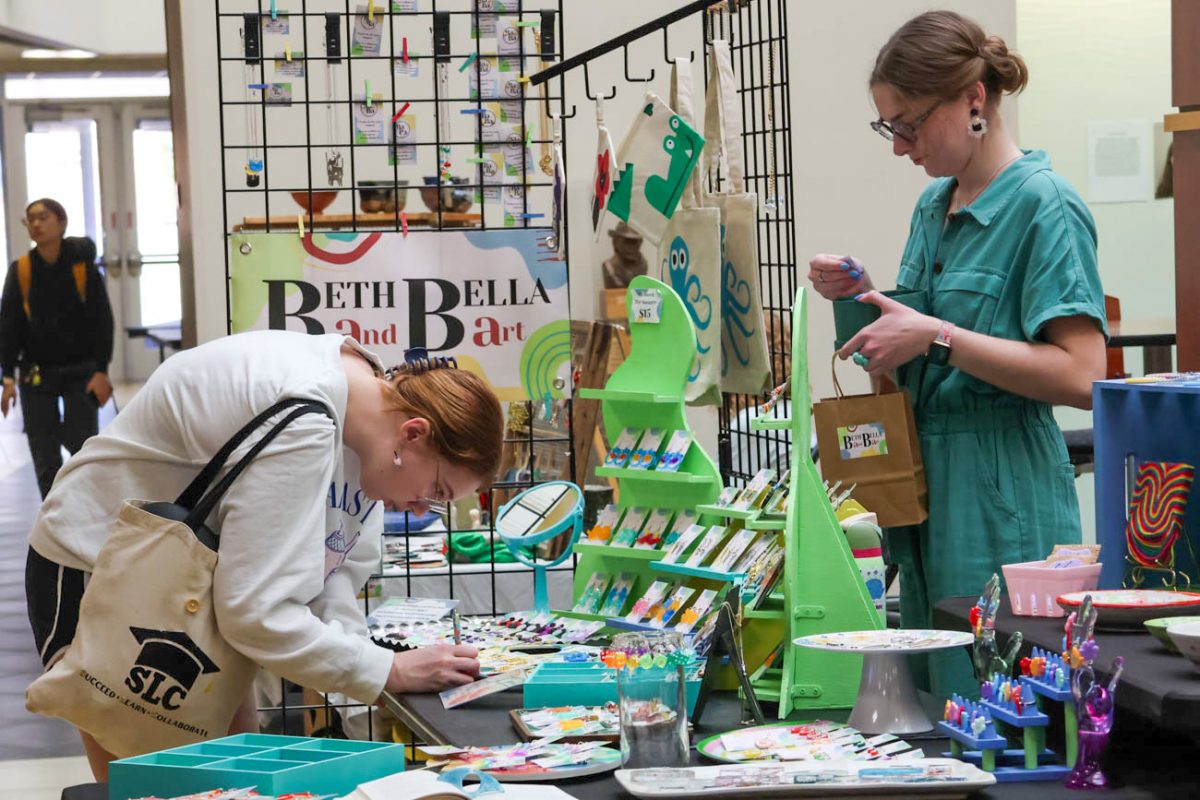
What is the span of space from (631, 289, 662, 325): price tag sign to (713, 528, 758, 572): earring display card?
580 millimetres

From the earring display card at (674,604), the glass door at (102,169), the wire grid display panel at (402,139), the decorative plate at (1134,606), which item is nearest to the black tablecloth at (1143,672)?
the decorative plate at (1134,606)

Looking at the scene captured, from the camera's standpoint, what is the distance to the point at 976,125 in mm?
2422

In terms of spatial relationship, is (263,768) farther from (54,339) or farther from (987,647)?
(54,339)

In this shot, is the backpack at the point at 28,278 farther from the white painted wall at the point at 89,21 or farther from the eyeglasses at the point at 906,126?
the eyeglasses at the point at 906,126

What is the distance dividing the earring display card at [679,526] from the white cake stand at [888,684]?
70 cm

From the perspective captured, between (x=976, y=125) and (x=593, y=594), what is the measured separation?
1.08 m

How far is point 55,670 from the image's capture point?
206 cm

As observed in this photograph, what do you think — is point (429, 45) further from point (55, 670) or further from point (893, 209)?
point (55, 670)

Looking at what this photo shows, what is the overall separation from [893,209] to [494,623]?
4624 mm

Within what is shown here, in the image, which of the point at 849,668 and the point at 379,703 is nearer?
the point at 849,668

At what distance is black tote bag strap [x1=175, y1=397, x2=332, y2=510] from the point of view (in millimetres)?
1952

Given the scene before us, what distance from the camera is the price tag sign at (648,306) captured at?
2732mm

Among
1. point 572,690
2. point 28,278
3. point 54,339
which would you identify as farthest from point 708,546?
point 28,278

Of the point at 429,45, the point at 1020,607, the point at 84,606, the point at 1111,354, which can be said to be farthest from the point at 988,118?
the point at 429,45
